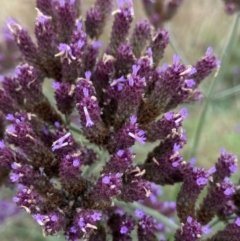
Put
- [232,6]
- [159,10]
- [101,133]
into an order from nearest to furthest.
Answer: [101,133], [232,6], [159,10]

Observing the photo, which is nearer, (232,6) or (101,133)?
(101,133)

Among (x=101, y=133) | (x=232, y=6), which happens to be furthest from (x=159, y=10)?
(x=101, y=133)

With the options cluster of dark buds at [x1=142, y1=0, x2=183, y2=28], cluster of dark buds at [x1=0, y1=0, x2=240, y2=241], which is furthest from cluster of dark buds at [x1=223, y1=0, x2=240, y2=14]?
cluster of dark buds at [x1=0, y1=0, x2=240, y2=241]

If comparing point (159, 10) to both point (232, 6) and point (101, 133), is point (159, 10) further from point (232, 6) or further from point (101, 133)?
point (101, 133)

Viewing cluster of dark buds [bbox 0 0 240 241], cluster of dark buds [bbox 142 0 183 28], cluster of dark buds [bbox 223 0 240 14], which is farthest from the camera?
cluster of dark buds [bbox 142 0 183 28]

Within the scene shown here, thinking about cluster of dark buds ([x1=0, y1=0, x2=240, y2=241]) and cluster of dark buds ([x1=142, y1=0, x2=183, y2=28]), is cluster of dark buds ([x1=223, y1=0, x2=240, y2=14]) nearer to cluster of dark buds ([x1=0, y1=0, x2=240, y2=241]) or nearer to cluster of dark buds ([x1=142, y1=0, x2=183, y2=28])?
cluster of dark buds ([x1=142, y1=0, x2=183, y2=28])

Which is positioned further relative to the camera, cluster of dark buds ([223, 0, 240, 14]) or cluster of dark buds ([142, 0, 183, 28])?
cluster of dark buds ([142, 0, 183, 28])
